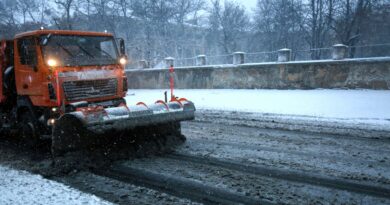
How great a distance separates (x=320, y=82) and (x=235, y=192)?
1421cm

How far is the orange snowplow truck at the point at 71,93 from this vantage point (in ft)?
21.0

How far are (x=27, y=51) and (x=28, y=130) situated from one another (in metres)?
1.77

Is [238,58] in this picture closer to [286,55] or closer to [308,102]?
[286,55]

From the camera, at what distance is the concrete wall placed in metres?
16.3

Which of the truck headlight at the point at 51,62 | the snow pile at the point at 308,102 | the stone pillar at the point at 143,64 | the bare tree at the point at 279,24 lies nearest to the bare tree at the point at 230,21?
the bare tree at the point at 279,24

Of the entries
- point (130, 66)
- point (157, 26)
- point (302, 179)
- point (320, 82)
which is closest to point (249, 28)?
point (157, 26)

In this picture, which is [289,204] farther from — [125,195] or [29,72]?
[29,72]

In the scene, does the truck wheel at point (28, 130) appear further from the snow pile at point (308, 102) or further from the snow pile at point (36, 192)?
the snow pile at point (308, 102)

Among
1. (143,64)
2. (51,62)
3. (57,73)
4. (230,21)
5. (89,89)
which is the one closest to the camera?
(57,73)

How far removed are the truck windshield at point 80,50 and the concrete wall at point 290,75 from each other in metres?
12.2

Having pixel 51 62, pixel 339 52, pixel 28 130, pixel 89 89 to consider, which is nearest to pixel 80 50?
pixel 51 62

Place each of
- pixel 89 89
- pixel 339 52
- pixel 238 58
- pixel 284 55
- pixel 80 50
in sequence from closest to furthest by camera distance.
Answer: pixel 89 89, pixel 80 50, pixel 339 52, pixel 284 55, pixel 238 58

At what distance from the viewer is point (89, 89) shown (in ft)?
24.5

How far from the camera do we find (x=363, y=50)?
1163 inches
